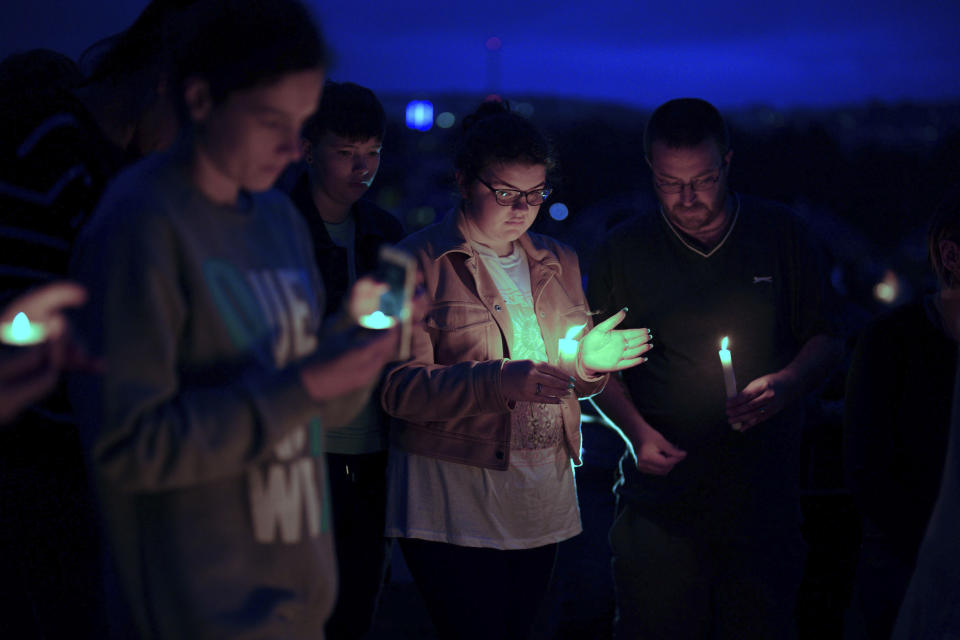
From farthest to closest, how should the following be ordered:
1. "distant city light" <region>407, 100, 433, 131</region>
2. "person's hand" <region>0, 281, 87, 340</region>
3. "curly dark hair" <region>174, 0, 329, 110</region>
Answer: "distant city light" <region>407, 100, 433, 131</region> → "curly dark hair" <region>174, 0, 329, 110</region> → "person's hand" <region>0, 281, 87, 340</region>

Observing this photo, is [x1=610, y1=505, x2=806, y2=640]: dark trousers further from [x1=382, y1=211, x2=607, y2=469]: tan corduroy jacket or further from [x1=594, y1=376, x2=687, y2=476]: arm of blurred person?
[x1=382, y1=211, x2=607, y2=469]: tan corduroy jacket

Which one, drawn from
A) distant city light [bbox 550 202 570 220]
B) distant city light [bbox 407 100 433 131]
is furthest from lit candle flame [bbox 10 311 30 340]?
distant city light [bbox 407 100 433 131]

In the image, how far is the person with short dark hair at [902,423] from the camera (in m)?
2.68

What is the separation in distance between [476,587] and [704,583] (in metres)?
0.92

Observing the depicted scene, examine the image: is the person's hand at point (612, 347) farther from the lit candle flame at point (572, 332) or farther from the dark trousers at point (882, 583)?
the dark trousers at point (882, 583)

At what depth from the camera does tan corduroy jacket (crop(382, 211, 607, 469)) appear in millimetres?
2674

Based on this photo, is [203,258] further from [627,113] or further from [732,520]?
[627,113]

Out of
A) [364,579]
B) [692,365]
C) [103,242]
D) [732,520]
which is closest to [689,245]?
[692,365]

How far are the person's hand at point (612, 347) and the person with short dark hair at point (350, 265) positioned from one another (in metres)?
0.83

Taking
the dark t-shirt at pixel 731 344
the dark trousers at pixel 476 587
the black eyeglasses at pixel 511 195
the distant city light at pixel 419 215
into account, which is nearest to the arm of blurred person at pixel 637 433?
the dark t-shirt at pixel 731 344

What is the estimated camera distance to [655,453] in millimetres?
3000

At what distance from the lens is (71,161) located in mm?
1918

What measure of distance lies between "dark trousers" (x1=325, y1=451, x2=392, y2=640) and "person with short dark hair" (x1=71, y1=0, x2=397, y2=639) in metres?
1.48

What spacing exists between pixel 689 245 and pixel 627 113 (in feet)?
123
